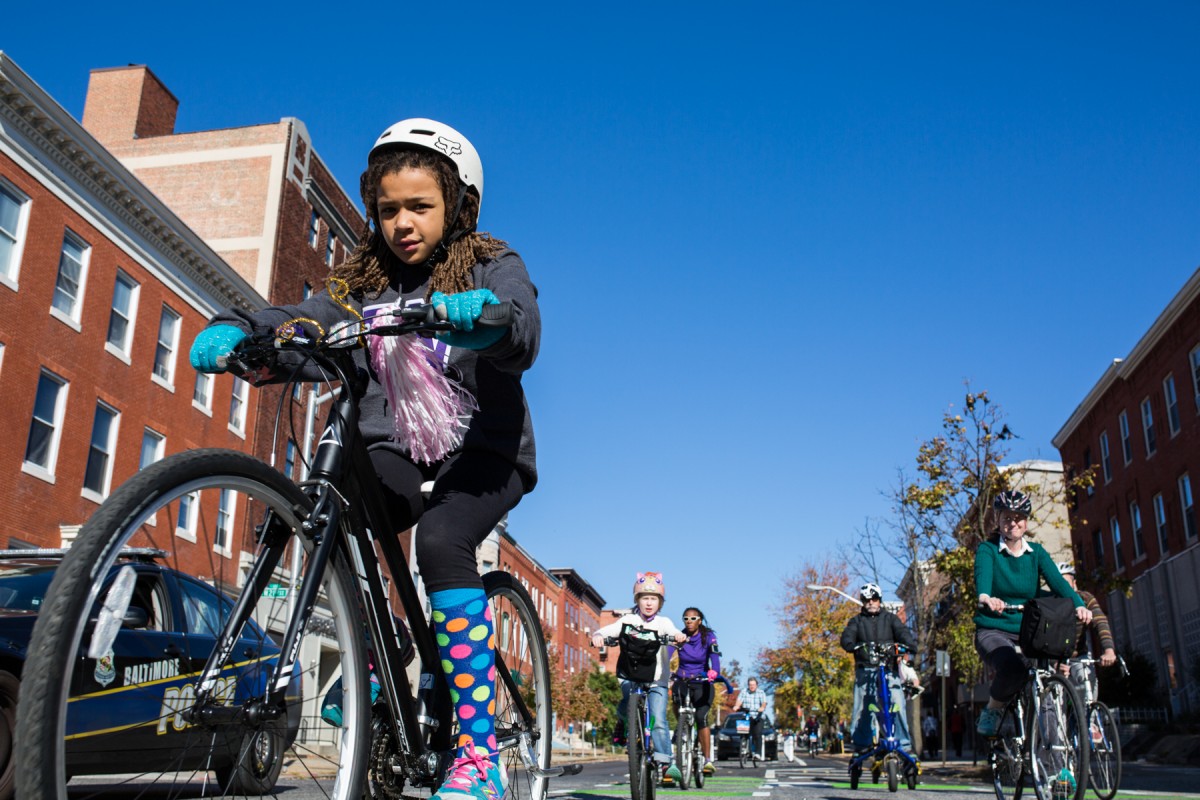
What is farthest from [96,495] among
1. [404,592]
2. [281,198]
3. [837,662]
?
[837,662]

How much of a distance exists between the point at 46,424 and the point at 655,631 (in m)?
17.8

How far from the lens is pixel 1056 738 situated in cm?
606

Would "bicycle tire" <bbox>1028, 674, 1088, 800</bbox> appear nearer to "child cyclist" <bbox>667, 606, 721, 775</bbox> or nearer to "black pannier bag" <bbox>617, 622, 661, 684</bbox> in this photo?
"black pannier bag" <bbox>617, 622, 661, 684</bbox>

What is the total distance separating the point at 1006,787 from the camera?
6793 mm

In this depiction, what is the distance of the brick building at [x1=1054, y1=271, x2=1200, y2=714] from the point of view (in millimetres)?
31172

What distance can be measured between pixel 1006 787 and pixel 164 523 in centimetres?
611

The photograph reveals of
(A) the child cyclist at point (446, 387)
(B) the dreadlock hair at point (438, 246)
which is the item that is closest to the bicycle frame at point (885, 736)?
(A) the child cyclist at point (446, 387)

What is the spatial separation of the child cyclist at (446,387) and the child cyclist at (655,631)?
475 centimetres

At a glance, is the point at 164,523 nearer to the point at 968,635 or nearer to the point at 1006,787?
the point at 1006,787

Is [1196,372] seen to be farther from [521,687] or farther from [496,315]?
[496,315]

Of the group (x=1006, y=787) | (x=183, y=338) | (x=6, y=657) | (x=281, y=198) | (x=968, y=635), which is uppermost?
(x=281, y=198)

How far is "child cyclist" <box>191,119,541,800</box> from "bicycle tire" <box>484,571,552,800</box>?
462 millimetres

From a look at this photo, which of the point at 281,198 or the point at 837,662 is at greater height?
the point at 281,198

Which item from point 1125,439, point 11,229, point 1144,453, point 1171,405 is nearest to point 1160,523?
point 1144,453
